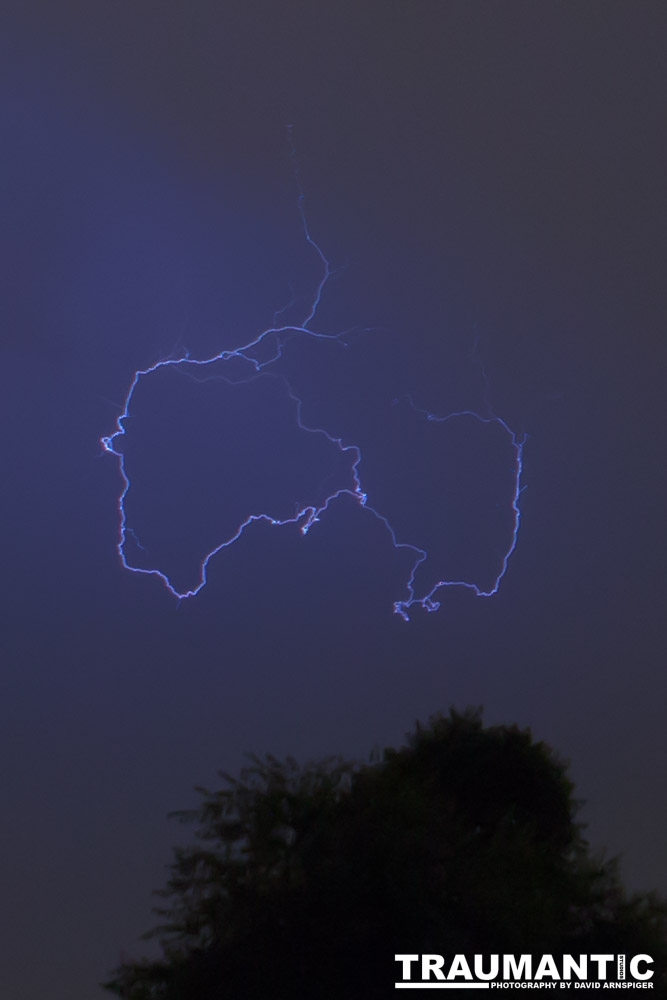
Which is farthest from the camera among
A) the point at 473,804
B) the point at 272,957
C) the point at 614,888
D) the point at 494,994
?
the point at 473,804

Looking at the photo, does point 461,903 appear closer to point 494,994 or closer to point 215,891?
point 494,994

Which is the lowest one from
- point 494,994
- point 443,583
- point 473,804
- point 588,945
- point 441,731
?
point 494,994

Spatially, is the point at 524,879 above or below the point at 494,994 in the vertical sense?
above

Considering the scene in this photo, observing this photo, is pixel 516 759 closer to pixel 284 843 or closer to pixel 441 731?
pixel 441 731

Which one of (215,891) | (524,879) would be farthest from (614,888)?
(215,891)

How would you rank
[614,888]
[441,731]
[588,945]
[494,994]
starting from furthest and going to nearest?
[441,731] < [614,888] < [588,945] < [494,994]

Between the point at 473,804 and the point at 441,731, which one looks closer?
the point at 473,804
